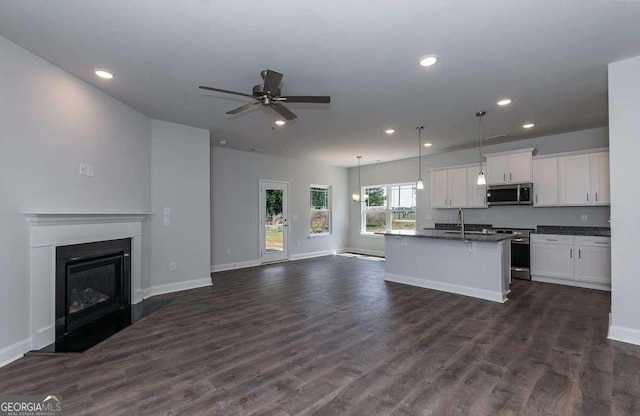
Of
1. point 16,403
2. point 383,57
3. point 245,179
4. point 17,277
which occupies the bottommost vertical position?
point 16,403

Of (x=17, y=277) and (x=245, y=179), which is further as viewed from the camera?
(x=245, y=179)

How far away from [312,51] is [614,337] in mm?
4065

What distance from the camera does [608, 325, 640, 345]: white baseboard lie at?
9.66ft

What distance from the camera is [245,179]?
7.21 meters

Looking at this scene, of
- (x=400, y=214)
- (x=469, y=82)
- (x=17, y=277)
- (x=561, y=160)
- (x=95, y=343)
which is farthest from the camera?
(x=400, y=214)

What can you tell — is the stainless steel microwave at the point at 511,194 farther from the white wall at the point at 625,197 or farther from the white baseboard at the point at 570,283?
the white wall at the point at 625,197

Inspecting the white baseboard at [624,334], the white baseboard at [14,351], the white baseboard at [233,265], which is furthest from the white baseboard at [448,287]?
the white baseboard at [14,351]

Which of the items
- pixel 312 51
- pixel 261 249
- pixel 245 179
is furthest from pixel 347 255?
pixel 312 51

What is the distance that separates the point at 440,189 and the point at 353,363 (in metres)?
5.40

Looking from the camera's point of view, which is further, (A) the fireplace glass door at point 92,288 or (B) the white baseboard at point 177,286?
(B) the white baseboard at point 177,286

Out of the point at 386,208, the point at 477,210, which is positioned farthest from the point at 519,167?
the point at 386,208

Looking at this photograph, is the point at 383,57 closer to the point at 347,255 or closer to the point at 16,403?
the point at 16,403

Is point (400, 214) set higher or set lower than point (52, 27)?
lower

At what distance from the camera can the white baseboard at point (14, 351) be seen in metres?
2.58
